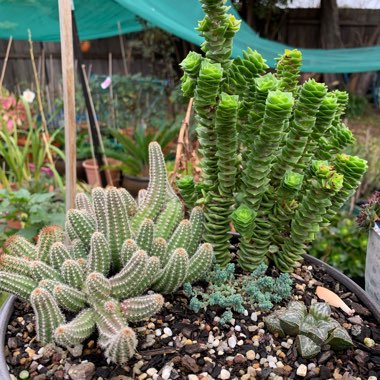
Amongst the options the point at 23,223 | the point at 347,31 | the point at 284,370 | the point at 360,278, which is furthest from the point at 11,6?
the point at 347,31

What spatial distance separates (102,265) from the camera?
0.98 meters

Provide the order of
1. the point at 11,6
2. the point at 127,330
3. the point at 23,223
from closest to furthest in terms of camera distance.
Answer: the point at 127,330 → the point at 23,223 → the point at 11,6

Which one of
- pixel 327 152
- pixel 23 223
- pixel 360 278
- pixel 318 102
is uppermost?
pixel 318 102

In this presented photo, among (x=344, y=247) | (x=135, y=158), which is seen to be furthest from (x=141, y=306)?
(x=135, y=158)

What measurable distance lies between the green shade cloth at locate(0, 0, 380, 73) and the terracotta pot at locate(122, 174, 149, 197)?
42.0 inches

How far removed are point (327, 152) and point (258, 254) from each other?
1.04 ft

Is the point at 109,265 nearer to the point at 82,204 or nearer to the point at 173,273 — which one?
the point at 173,273

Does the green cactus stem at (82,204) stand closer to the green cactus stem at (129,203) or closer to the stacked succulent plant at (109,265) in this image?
the stacked succulent plant at (109,265)

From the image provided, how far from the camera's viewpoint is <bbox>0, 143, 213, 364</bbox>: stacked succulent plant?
86 cm

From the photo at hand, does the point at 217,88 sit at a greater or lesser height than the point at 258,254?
greater

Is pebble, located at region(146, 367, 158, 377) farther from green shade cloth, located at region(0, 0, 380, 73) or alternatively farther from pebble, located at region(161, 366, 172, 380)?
green shade cloth, located at region(0, 0, 380, 73)

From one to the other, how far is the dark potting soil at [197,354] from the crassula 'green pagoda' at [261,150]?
0.21 m

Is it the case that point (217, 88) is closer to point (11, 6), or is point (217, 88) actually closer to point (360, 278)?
point (360, 278)

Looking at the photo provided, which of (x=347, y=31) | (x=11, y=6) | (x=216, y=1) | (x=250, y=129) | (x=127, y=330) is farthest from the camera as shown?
(x=347, y=31)
